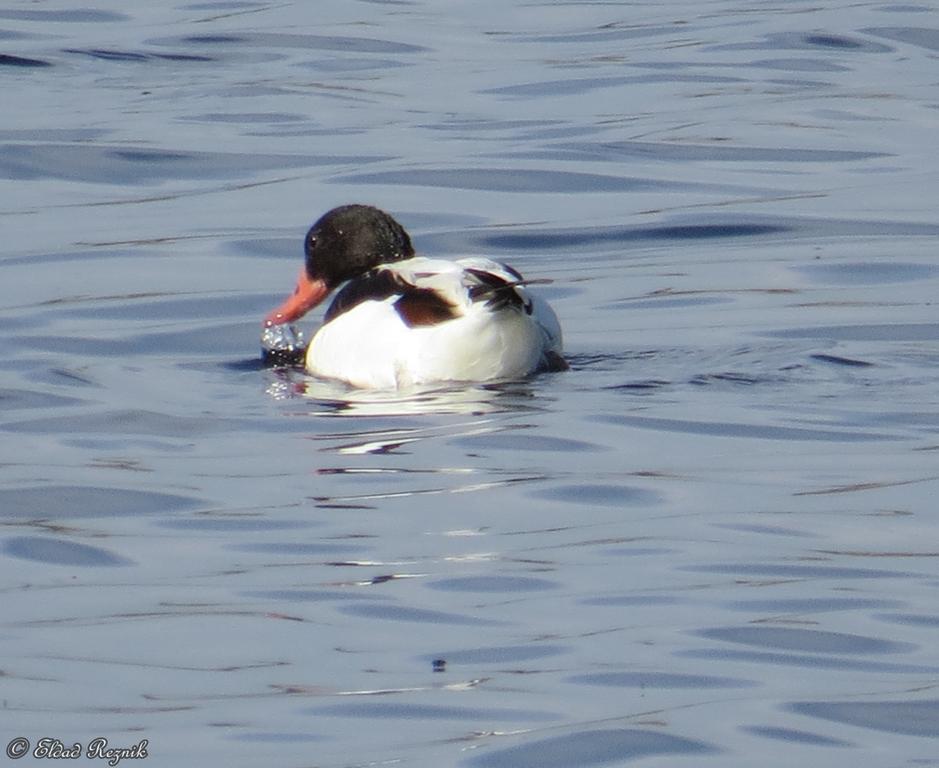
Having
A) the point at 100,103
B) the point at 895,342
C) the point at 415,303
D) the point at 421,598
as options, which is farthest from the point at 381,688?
the point at 100,103

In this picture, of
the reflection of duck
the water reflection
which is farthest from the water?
the reflection of duck

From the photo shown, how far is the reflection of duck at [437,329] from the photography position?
8.79 meters

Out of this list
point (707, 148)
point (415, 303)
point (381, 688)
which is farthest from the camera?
point (707, 148)

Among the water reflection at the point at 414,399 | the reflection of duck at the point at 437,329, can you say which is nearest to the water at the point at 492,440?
the water reflection at the point at 414,399

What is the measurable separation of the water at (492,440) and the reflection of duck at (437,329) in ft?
0.44

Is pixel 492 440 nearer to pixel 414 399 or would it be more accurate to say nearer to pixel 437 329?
pixel 414 399

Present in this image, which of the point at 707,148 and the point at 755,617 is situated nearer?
the point at 755,617

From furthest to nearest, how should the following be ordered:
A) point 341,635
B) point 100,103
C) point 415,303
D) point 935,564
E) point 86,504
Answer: point 100,103 < point 415,303 < point 86,504 < point 935,564 < point 341,635

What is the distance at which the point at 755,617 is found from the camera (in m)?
5.69

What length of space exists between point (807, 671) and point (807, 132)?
10728 millimetres

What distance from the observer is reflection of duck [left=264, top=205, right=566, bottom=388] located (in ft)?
28.8

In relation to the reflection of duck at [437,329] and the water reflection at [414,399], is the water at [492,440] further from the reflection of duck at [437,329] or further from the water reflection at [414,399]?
the reflection of duck at [437,329]

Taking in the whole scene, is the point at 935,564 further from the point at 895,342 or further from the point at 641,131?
the point at 641,131

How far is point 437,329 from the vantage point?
28.8 feet
